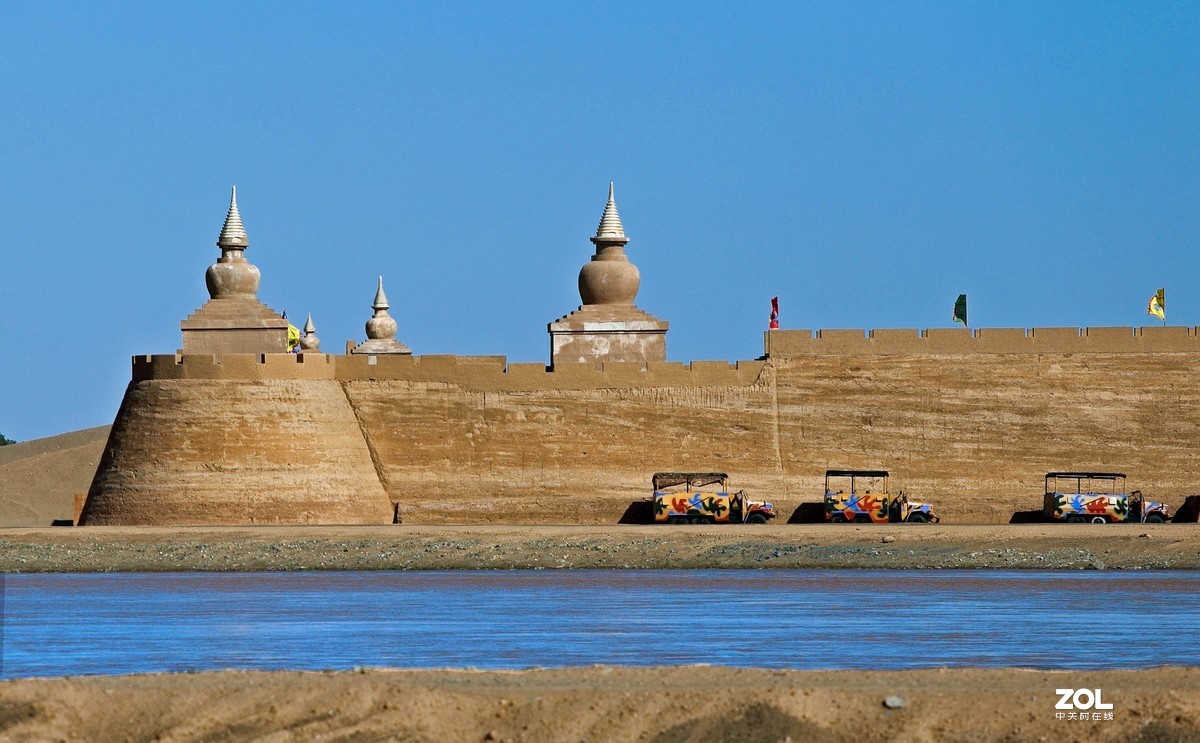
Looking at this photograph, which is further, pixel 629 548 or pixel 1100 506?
pixel 1100 506

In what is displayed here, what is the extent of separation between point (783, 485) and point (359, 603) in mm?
18093

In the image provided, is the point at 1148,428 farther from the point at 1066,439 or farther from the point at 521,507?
the point at 521,507

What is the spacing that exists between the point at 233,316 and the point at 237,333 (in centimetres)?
44

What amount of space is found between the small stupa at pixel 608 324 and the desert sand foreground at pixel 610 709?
29.1m

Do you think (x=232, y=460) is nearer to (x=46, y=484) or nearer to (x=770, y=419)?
(x=770, y=419)

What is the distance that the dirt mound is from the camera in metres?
48.9

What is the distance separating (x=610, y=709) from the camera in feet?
39.6

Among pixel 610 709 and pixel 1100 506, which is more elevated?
pixel 1100 506

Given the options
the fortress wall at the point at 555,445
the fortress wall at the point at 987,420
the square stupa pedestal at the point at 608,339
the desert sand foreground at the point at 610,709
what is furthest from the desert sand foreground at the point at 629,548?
the desert sand foreground at the point at 610,709

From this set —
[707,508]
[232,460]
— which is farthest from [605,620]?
[232,460]

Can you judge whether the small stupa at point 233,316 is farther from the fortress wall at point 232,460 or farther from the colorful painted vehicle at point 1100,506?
the colorful painted vehicle at point 1100,506

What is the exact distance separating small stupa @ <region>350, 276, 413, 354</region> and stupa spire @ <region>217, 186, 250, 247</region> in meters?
12.6

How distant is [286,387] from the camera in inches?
1561

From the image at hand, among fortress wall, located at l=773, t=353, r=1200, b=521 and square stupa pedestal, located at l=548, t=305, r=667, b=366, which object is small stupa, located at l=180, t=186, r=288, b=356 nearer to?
square stupa pedestal, located at l=548, t=305, r=667, b=366
